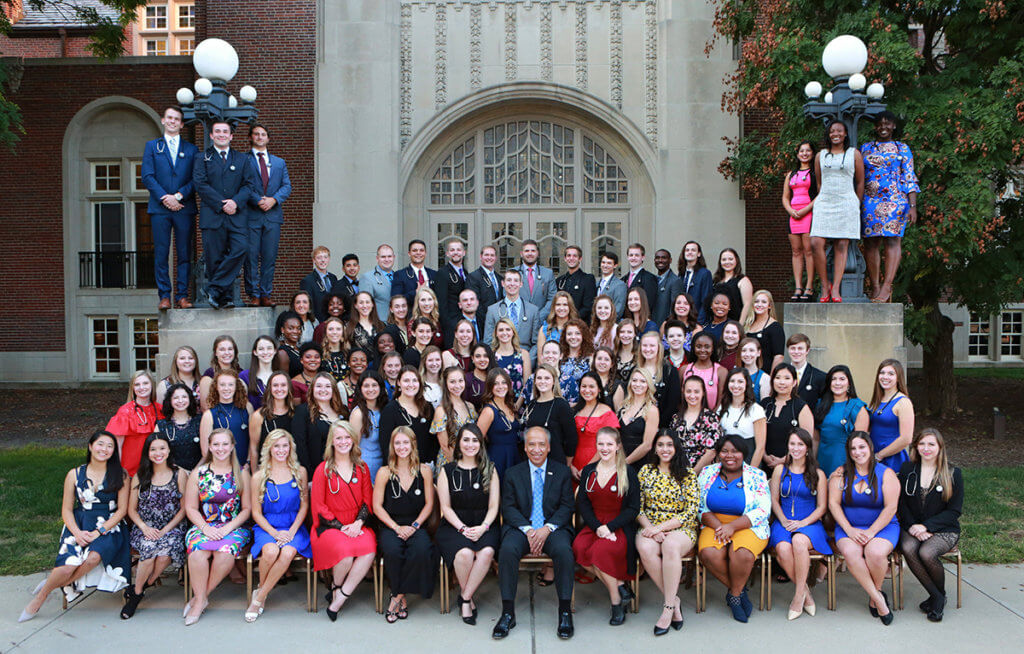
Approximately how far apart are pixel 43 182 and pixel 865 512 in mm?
19438

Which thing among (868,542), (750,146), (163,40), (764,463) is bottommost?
(868,542)

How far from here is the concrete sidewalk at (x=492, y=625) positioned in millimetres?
5109

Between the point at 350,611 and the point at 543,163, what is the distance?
36.5 ft

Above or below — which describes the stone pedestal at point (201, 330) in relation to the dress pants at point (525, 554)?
above

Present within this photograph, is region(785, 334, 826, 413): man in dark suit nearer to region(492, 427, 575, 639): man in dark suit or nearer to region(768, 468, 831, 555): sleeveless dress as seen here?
region(768, 468, 831, 555): sleeveless dress

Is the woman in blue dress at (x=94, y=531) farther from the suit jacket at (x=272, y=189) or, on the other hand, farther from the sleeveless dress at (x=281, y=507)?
the suit jacket at (x=272, y=189)

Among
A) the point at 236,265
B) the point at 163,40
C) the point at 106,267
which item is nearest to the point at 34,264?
the point at 106,267

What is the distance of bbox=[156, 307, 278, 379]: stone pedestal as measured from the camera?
765 centimetres

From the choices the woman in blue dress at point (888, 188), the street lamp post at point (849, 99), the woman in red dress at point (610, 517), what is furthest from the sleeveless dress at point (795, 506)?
the woman in blue dress at point (888, 188)

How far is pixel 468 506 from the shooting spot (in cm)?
585

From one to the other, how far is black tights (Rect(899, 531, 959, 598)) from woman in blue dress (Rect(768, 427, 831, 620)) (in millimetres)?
538

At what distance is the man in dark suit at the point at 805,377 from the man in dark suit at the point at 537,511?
2170 millimetres

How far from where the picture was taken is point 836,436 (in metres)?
6.23

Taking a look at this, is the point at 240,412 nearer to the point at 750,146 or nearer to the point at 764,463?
the point at 764,463
